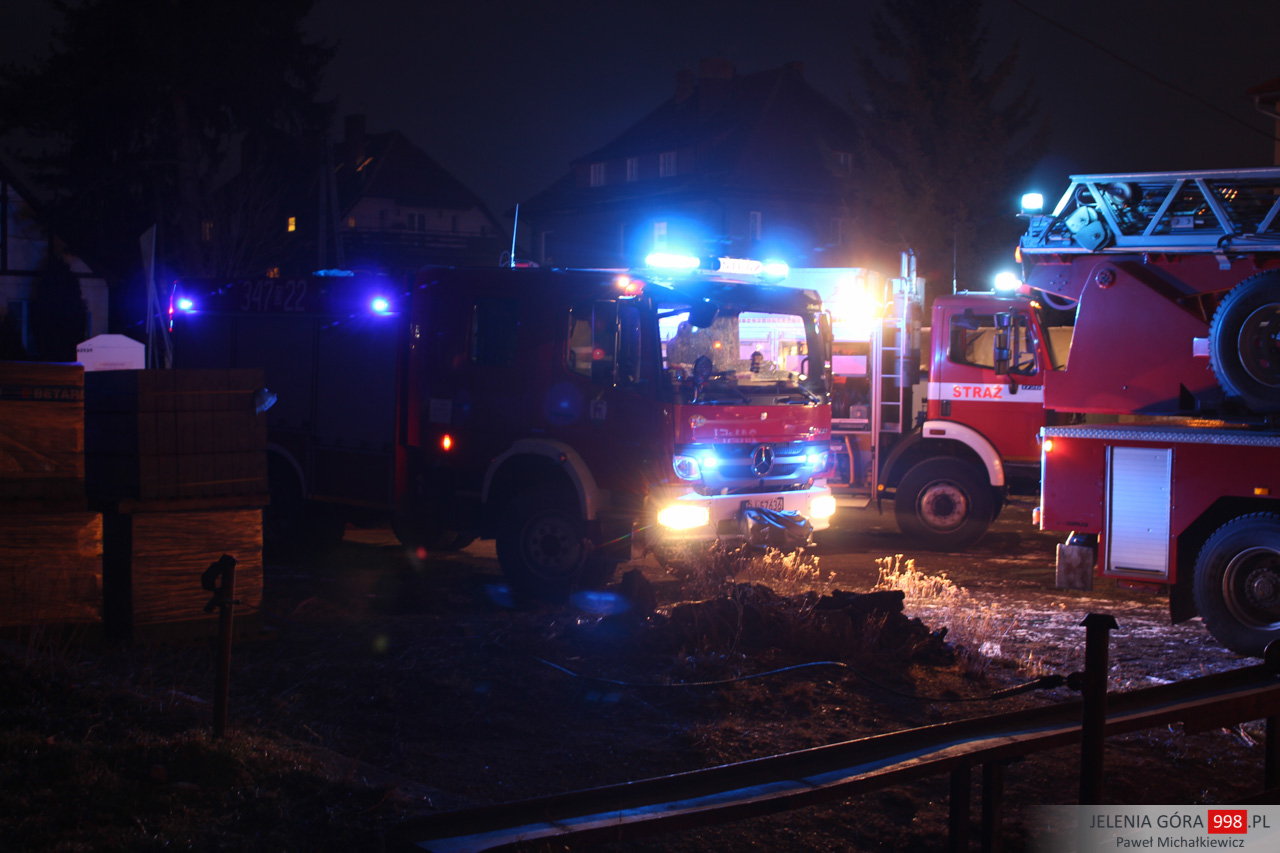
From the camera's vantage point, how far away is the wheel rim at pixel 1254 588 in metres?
7.51

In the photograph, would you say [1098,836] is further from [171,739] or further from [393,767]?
[171,739]

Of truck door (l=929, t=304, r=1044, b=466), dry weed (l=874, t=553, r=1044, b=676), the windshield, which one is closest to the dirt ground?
dry weed (l=874, t=553, r=1044, b=676)

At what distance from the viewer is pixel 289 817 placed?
151 inches

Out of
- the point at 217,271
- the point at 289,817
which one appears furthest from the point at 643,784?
the point at 217,271

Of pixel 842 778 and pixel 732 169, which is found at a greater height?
pixel 732 169

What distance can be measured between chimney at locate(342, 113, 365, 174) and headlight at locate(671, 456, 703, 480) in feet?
166

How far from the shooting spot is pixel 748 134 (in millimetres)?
41188

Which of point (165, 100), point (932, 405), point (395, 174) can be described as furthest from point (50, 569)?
point (395, 174)

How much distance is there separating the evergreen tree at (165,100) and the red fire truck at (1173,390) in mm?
23082

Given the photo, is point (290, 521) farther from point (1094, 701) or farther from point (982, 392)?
point (1094, 701)

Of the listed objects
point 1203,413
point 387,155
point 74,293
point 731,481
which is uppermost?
point 387,155

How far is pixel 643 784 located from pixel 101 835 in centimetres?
181

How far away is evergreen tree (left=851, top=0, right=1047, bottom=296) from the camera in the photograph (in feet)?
103

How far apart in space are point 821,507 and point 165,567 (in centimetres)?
535
